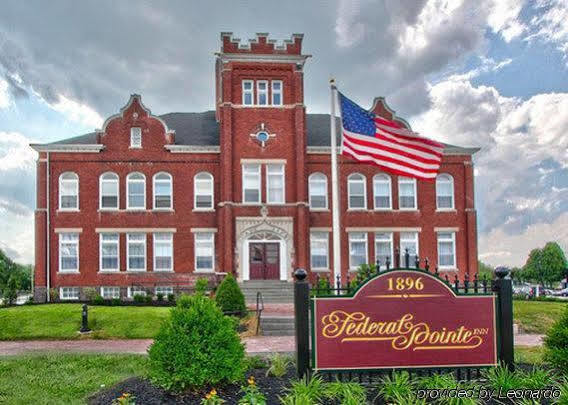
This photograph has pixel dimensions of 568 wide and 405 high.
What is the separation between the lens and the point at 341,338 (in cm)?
908

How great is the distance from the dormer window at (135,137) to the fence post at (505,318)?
2688cm

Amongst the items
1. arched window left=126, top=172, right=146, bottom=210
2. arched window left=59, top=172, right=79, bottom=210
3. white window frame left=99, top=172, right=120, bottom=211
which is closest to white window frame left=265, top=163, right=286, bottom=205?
arched window left=126, top=172, right=146, bottom=210

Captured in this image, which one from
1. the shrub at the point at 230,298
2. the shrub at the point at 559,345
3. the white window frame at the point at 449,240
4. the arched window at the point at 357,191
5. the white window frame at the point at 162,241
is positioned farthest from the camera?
the white window frame at the point at 449,240

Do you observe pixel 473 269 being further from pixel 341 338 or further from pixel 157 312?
pixel 341 338

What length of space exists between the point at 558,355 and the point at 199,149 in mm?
26085

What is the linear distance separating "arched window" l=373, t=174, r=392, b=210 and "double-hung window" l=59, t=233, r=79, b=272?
56.5ft

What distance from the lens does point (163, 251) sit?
3316 centimetres

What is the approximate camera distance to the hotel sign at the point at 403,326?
29.8 ft

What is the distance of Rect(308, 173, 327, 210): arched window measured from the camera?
3403cm

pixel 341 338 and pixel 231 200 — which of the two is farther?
pixel 231 200

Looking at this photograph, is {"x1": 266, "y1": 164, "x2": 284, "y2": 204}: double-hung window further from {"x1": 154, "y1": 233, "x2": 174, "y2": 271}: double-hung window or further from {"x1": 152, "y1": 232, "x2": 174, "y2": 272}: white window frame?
{"x1": 154, "y1": 233, "x2": 174, "y2": 271}: double-hung window

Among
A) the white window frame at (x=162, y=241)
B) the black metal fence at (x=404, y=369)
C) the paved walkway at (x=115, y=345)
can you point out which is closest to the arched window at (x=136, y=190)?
the white window frame at (x=162, y=241)

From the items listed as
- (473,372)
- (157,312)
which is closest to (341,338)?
(473,372)

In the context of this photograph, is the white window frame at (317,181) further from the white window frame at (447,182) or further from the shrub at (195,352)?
the shrub at (195,352)
